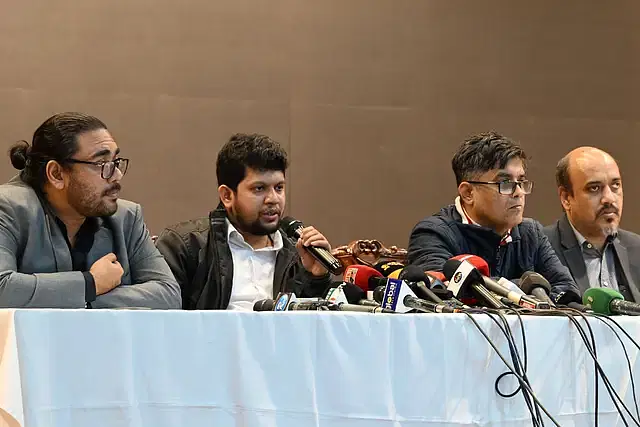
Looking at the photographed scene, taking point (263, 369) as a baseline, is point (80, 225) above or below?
above

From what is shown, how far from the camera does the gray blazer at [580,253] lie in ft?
10.4

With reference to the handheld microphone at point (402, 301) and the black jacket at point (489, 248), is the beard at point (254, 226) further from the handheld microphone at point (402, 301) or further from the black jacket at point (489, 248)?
the handheld microphone at point (402, 301)

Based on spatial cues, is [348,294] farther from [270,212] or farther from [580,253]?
[580,253]

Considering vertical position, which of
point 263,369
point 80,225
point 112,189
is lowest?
point 263,369

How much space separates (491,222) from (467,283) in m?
1.04

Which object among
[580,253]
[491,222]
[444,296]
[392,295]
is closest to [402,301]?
[392,295]

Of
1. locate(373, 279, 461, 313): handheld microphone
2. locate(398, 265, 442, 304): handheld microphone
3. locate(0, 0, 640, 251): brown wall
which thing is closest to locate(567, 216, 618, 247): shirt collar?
locate(0, 0, 640, 251): brown wall

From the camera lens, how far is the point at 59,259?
2.40 m

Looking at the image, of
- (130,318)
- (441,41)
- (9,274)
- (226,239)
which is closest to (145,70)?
(226,239)

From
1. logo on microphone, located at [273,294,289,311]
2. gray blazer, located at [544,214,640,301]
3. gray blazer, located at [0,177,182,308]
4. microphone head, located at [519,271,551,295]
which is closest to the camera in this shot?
logo on microphone, located at [273,294,289,311]

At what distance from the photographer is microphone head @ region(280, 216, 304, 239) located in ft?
9.43

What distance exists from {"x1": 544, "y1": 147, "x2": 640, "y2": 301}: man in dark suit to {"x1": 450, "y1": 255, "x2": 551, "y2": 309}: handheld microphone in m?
1.32

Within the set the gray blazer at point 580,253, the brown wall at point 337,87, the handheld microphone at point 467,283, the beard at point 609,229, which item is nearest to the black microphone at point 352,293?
the handheld microphone at point 467,283

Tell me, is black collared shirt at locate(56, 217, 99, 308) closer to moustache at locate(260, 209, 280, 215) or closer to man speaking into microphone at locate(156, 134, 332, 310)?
man speaking into microphone at locate(156, 134, 332, 310)
